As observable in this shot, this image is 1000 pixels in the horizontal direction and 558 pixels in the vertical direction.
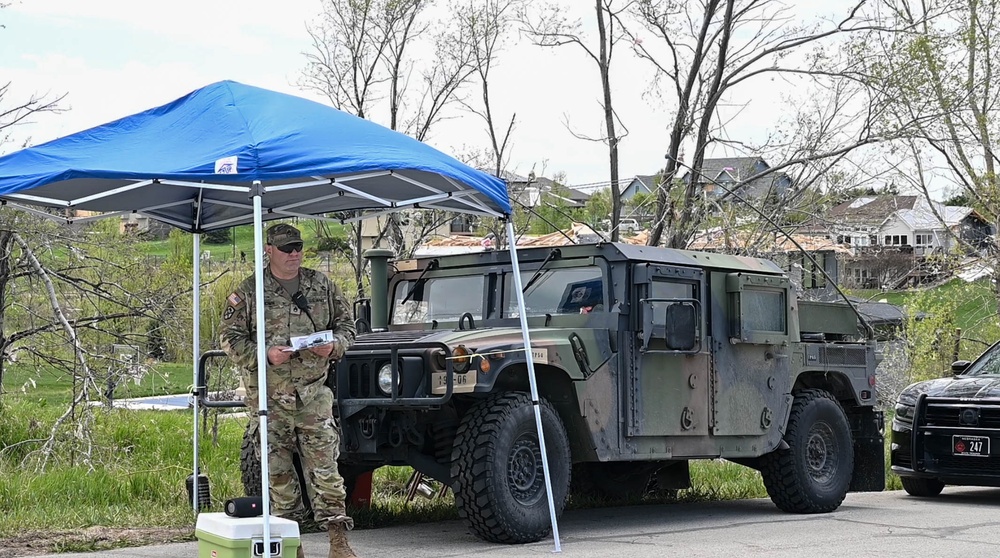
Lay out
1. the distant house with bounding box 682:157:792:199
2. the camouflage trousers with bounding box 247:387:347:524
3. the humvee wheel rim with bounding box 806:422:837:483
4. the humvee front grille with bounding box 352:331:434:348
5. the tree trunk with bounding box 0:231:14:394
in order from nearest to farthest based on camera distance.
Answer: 1. the camouflage trousers with bounding box 247:387:347:524
2. the humvee front grille with bounding box 352:331:434:348
3. the humvee wheel rim with bounding box 806:422:837:483
4. the tree trunk with bounding box 0:231:14:394
5. the distant house with bounding box 682:157:792:199

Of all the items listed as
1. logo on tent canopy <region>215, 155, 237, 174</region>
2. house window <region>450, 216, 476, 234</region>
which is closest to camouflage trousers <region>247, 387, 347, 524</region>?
logo on tent canopy <region>215, 155, 237, 174</region>

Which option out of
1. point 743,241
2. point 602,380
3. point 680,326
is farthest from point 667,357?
point 743,241

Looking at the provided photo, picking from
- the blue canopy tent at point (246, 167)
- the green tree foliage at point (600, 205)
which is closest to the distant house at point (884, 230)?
the green tree foliage at point (600, 205)

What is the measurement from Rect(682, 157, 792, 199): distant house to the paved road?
4221 millimetres

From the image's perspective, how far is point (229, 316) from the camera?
23.0 ft

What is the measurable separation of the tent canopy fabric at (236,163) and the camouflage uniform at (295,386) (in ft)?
2.05

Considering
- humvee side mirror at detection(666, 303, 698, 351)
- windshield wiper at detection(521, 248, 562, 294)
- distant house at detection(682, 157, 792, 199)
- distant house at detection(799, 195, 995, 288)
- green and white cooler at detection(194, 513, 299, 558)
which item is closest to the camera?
green and white cooler at detection(194, 513, 299, 558)

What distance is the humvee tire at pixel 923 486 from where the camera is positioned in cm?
1209

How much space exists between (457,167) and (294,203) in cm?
160

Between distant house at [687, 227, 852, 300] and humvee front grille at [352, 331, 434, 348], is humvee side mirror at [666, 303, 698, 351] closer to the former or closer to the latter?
humvee front grille at [352, 331, 434, 348]

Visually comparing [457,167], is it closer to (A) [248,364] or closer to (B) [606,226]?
(A) [248,364]

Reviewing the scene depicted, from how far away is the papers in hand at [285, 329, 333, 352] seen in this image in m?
6.71

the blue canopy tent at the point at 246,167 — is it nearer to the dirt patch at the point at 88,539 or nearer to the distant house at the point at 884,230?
the dirt patch at the point at 88,539

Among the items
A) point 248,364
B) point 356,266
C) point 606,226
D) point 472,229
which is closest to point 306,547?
point 248,364
